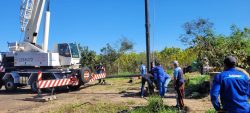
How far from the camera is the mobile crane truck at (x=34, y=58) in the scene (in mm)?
21844

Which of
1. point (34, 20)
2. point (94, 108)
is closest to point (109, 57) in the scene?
point (34, 20)

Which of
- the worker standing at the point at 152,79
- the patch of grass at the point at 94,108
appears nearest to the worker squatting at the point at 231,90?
the patch of grass at the point at 94,108

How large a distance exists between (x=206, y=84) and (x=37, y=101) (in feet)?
24.0

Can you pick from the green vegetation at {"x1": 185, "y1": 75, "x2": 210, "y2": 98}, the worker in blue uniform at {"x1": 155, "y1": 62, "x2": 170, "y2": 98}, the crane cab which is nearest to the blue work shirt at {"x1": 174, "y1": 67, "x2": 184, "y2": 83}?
the worker in blue uniform at {"x1": 155, "y1": 62, "x2": 170, "y2": 98}

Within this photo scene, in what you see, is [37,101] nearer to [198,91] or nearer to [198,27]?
[198,91]

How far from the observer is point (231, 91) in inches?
231

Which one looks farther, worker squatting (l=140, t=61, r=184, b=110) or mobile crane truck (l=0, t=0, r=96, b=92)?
mobile crane truck (l=0, t=0, r=96, b=92)

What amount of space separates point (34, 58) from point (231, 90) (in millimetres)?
17672

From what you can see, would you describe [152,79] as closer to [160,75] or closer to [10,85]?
[160,75]

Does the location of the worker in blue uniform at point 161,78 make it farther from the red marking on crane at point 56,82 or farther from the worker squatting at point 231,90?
the worker squatting at point 231,90

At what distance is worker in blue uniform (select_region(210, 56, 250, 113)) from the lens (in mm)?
5809

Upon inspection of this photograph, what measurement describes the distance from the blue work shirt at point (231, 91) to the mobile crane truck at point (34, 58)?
1624cm

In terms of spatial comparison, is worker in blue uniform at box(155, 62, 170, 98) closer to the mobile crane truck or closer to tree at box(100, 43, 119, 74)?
the mobile crane truck

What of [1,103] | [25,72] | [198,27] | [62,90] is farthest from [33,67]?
[198,27]
